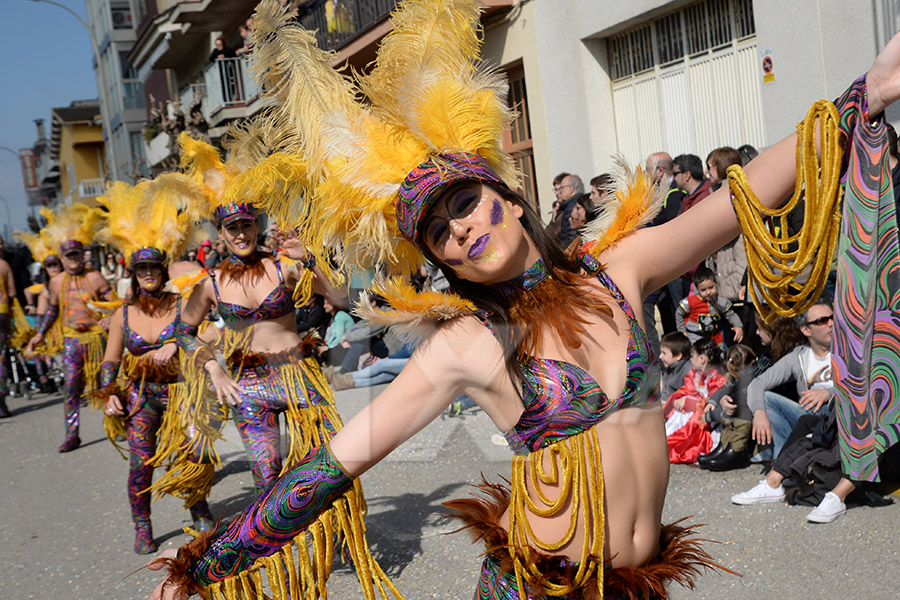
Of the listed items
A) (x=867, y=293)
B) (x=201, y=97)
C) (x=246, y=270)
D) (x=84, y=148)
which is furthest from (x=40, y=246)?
(x=84, y=148)

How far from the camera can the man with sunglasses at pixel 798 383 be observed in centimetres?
473

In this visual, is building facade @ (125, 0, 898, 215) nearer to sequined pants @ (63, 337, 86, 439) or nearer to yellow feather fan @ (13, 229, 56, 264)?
sequined pants @ (63, 337, 86, 439)

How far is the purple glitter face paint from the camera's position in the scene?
1.92m

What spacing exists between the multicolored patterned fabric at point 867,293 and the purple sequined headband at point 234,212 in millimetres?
3280

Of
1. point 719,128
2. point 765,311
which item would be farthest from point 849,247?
point 719,128

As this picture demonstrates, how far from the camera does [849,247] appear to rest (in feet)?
5.93

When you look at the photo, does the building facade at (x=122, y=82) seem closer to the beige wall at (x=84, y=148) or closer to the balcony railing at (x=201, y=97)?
the beige wall at (x=84, y=148)

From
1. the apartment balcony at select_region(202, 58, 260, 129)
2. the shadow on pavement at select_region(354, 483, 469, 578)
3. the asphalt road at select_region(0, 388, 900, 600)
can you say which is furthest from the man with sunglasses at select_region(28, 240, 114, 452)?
the apartment balcony at select_region(202, 58, 260, 129)

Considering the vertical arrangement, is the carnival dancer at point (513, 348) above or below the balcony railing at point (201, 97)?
below

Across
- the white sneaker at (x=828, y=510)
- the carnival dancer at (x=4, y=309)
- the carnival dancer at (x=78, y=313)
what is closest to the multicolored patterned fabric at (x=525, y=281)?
the white sneaker at (x=828, y=510)

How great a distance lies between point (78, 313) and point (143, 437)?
3.77 meters

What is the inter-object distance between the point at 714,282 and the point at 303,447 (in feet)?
10.3

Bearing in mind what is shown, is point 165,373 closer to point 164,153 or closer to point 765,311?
point 765,311

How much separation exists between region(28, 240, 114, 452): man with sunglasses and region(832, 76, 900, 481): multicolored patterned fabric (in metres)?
7.94
